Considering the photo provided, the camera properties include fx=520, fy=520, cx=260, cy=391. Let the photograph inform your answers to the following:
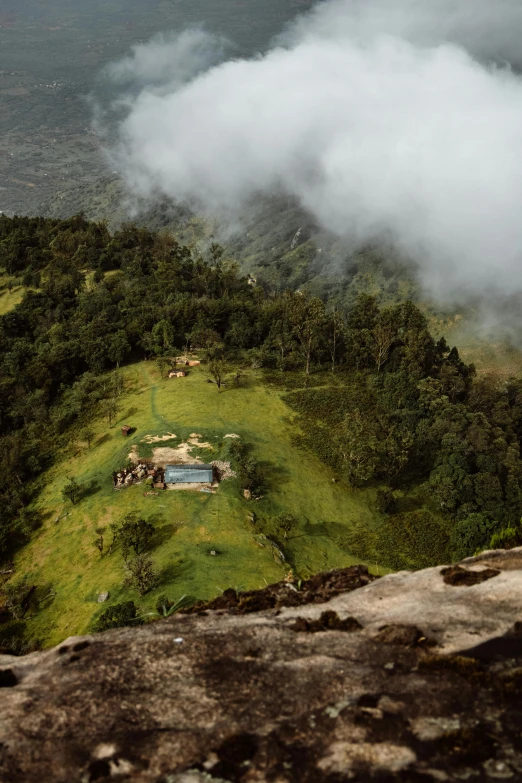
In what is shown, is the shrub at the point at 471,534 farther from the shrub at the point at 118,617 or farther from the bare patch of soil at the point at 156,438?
the bare patch of soil at the point at 156,438

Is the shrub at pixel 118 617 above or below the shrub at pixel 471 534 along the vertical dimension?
above

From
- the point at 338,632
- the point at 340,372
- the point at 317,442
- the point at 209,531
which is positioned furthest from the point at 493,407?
the point at 338,632

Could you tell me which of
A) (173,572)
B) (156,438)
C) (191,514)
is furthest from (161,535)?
(156,438)

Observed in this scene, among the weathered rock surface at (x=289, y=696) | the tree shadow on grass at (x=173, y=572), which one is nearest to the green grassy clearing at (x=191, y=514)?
the tree shadow on grass at (x=173, y=572)

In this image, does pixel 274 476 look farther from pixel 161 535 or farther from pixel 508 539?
pixel 508 539

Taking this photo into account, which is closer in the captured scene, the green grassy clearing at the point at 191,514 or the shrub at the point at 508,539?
the shrub at the point at 508,539

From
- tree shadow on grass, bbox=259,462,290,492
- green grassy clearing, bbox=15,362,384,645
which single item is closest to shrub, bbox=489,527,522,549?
green grassy clearing, bbox=15,362,384,645

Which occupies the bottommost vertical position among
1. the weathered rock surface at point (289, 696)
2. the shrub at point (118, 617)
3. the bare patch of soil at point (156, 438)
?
the bare patch of soil at point (156, 438)
